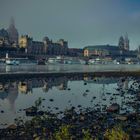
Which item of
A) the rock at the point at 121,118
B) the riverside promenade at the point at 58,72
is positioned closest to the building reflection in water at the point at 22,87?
the rock at the point at 121,118

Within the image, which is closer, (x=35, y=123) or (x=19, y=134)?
(x=19, y=134)

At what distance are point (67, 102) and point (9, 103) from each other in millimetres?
5205

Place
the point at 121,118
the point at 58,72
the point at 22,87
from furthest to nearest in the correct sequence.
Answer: the point at 58,72 < the point at 22,87 < the point at 121,118

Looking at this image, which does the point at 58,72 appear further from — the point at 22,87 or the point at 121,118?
the point at 121,118

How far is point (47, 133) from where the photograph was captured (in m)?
16.3

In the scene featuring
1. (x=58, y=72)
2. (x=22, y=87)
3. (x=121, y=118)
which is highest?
(x=58, y=72)

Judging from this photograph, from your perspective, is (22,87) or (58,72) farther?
(58,72)

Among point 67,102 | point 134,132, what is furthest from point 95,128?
point 67,102

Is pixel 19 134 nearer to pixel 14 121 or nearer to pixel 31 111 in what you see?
pixel 14 121

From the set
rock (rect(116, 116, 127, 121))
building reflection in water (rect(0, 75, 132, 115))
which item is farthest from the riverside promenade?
rock (rect(116, 116, 127, 121))

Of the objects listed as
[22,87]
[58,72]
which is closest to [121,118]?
[22,87]

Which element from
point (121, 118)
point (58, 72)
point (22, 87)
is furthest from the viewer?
point (58, 72)

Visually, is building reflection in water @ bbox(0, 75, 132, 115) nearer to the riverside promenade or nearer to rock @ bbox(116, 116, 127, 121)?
rock @ bbox(116, 116, 127, 121)

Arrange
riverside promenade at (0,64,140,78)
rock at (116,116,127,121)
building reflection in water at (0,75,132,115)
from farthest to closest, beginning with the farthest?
1. riverside promenade at (0,64,140,78)
2. building reflection in water at (0,75,132,115)
3. rock at (116,116,127,121)
